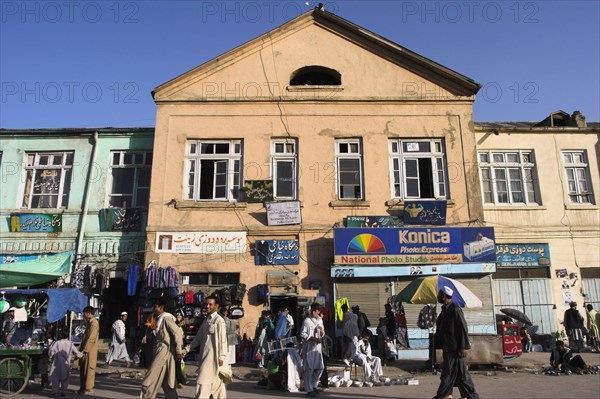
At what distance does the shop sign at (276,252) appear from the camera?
53.3ft

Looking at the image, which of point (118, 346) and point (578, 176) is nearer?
point (118, 346)

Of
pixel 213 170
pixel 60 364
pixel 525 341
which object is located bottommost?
pixel 60 364

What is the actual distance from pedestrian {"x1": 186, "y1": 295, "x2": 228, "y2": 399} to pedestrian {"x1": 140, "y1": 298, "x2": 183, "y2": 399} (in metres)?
0.41

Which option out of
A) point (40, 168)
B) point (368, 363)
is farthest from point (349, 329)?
point (40, 168)

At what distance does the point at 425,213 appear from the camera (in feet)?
54.5

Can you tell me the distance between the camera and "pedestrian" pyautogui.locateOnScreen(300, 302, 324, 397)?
9.90 metres

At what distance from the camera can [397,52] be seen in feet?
59.6

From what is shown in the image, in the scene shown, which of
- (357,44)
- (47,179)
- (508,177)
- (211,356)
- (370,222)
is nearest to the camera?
(211,356)

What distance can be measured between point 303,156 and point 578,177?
415 inches

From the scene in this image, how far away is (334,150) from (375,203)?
231 cm

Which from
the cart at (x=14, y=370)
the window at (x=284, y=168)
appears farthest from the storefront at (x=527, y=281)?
the cart at (x=14, y=370)

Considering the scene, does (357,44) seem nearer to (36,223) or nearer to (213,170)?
(213,170)

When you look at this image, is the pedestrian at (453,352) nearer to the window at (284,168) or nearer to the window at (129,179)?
the window at (284,168)

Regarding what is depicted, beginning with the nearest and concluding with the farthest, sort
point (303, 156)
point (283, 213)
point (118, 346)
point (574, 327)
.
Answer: point (118, 346) < point (574, 327) < point (283, 213) < point (303, 156)
